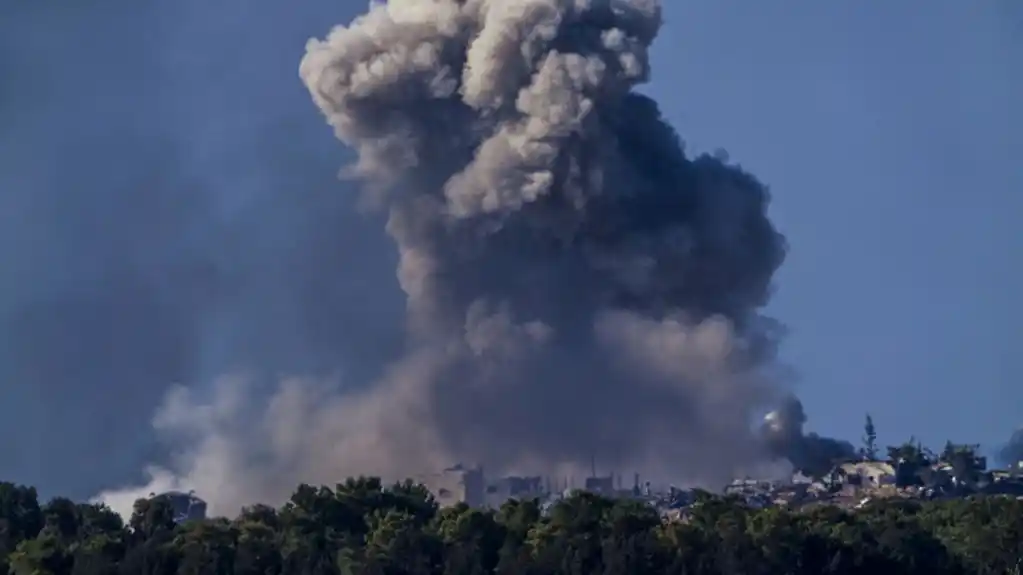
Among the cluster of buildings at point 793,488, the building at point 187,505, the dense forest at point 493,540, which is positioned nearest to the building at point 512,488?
the cluster of buildings at point 793,488

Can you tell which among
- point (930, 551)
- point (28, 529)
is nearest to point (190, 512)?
point (28, 529)

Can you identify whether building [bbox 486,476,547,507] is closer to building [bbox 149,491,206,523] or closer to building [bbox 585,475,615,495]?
building [bbox 585,475,615,495]

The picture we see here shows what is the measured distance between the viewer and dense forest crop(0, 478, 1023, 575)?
67438 mm

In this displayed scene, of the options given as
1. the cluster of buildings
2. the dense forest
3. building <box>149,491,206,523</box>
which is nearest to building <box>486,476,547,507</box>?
the cluster of buildings

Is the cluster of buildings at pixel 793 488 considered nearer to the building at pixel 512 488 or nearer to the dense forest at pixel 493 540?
the building at pixel 512 488

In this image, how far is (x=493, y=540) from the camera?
71250mm

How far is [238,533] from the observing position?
71000mm

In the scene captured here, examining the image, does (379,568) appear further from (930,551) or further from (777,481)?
(777,481)

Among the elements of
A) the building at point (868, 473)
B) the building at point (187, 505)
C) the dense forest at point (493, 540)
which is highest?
the building at point (868, 473)

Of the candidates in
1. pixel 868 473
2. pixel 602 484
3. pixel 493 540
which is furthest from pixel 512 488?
pixel 493 540

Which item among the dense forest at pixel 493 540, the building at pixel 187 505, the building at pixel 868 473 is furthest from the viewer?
the building at pixel 868 473

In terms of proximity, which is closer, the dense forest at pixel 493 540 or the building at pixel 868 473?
the dense forest at pixel 493 540

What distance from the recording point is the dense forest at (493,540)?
67438 mm

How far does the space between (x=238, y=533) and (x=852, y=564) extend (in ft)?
66.7
